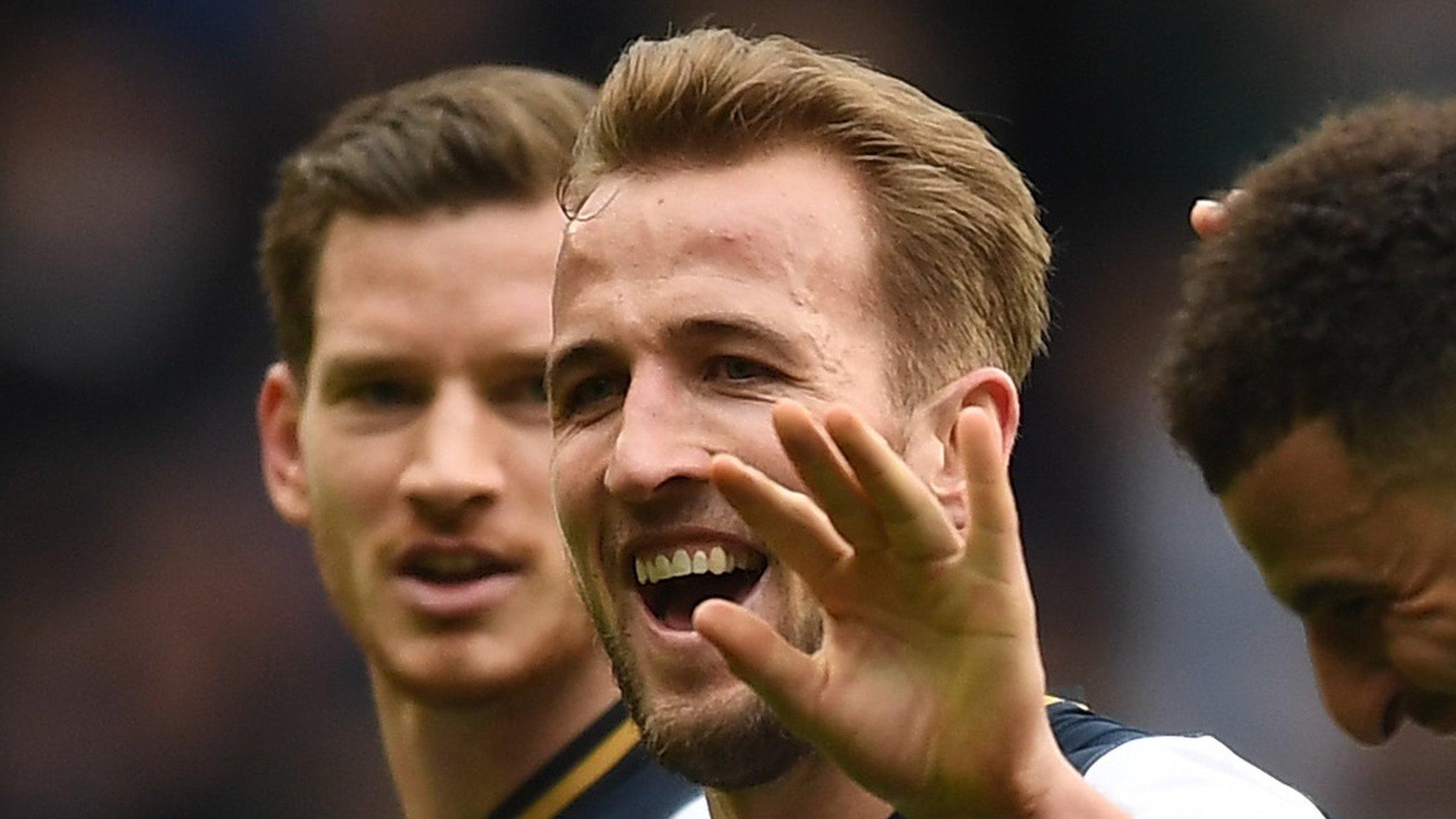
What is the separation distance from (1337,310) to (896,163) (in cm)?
82

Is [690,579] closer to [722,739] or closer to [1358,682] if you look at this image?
[722,739]

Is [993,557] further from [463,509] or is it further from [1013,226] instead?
[463,509]

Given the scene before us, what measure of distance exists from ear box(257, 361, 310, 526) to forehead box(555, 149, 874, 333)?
3.97ft

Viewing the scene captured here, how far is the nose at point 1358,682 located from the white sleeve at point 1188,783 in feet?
0.50

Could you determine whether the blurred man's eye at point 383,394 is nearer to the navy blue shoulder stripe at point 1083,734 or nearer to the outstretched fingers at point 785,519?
the navy blue shoulder stripe at point 1083,734

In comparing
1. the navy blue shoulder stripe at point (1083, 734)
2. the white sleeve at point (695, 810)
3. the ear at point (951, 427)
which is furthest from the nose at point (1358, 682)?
the white sleeve at point (695, 810)

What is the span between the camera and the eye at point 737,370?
8.51ft

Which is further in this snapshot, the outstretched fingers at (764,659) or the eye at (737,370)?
the eye at (737,370)

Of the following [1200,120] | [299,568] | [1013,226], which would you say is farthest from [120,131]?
[1013,226]

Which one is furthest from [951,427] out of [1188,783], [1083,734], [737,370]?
[1188,783]

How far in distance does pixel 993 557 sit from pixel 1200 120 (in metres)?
4.79

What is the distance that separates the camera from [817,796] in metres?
2.64

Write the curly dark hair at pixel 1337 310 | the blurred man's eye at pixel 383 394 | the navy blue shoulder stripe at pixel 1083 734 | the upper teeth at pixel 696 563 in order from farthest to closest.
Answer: the blurred man's eye at pixel 383 394 < the upper teeth at pixel 696 563 < the navy blue shoulder stripe at pixel 1083 734 < the curly dark hair at pixel 1337 310

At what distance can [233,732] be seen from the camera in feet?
20.7
